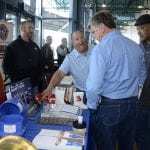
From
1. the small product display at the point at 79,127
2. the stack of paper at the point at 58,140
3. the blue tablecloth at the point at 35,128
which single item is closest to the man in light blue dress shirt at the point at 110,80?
the blue tablecloth at the point at 35,128

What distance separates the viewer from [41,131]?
174 centimetres

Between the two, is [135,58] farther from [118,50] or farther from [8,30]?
[8,30]

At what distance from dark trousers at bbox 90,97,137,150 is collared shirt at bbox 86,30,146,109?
48 millimetres

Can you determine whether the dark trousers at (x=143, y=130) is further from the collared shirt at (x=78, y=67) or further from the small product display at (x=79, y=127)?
the small product display at (x=79, y=127)

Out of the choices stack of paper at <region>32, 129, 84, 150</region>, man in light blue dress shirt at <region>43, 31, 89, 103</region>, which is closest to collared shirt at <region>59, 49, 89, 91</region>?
man in light blue dress shirt at <region>43, 31, 89, 103</region>

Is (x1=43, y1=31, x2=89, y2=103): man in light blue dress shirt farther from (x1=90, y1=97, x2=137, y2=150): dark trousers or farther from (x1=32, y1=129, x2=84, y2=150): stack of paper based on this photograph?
(x1=32, y1=129, x2=84, y2=150): stack of paper

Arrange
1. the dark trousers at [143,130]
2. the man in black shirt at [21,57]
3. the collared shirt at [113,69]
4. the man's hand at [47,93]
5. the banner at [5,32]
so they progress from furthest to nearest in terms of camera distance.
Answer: the banner at [5,32], the man in black shirt at [21,57], the dark trousers at [143,130], the man's hand at [47,93], the collared shirt at [113,69]

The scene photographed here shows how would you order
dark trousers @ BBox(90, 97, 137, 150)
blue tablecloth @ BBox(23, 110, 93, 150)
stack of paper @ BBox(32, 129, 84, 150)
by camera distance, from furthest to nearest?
1. dark trousers @ BBox(90, 97, 137, 150)
2. blue tablecloth @ BBox(23, 110, 93, 150)
3. stack of paper @ BBox(32, 129, 84, 150)

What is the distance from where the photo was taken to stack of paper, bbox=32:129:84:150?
1479 millimetres

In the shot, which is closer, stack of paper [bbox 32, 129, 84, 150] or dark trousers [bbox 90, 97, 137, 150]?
stack of paper [bbox 32, 129, 84, 150]

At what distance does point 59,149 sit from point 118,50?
2.53 feet

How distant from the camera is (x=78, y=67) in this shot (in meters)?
2.82

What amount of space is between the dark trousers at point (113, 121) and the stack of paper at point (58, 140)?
36 centimetres

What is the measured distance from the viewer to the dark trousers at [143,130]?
8.54 ft
